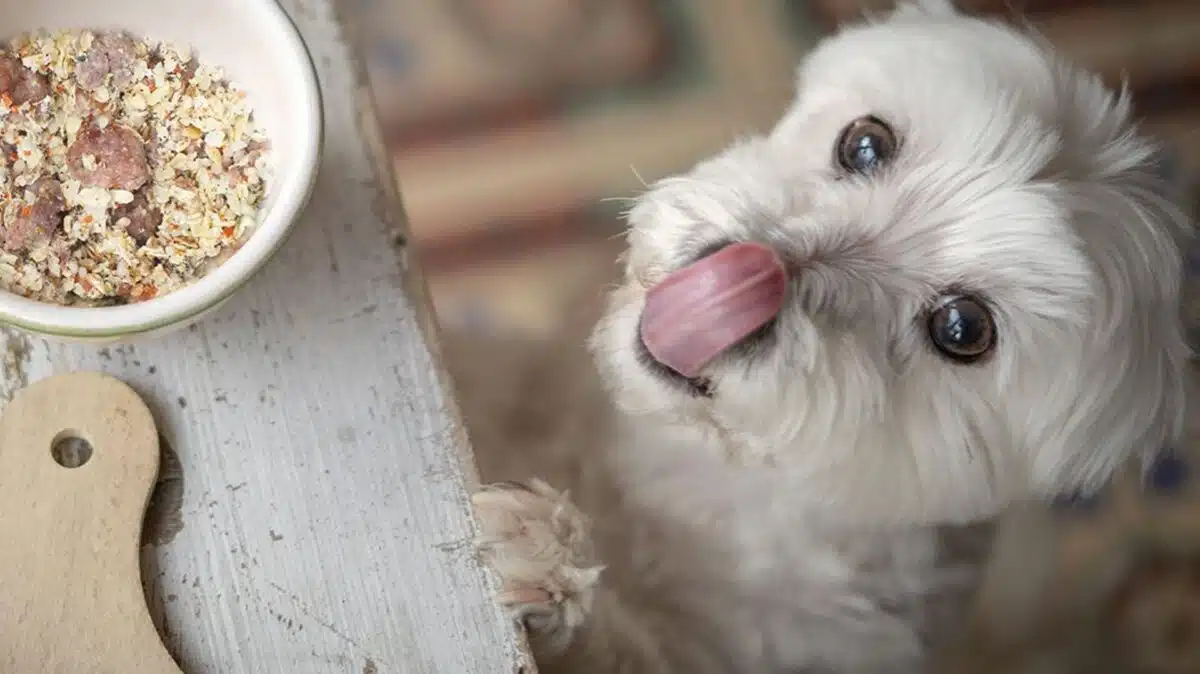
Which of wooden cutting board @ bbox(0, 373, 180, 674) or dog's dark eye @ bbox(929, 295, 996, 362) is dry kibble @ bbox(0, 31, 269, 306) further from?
dog's dark eye @ bbox(929, 295, 996, 362)

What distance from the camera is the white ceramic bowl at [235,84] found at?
0.55 meters

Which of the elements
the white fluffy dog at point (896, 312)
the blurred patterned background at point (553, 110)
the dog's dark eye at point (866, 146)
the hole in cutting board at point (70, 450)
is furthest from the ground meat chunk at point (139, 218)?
the blurred patterned background at point (553, 110)

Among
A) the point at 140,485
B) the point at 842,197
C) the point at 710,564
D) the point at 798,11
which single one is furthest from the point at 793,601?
the point at 798,11

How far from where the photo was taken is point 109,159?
2.06 ft

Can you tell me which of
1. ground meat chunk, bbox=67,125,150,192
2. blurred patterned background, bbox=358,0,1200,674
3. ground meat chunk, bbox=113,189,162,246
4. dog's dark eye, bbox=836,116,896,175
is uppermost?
dog's dark eye, bbox=836,116,896,175

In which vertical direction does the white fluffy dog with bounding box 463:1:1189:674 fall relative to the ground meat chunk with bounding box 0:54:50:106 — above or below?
above

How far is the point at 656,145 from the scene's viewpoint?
1412 millimetres

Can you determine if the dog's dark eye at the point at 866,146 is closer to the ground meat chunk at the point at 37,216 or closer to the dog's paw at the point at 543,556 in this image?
the dog's paw at the point at 543,556

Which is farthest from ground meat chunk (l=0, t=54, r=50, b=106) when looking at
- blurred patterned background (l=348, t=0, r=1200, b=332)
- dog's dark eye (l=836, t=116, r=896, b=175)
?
blurred patterned background (l=348, t=0, r=1200, b=332)

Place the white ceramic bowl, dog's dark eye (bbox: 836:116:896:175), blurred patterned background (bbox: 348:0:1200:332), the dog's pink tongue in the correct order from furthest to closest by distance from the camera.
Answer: blurred patterned background (bbox: 348:0:1200:332), dog's dark eye (bbox: 836:116:896:175), the dog's pink tongue, the white ceramic bowl

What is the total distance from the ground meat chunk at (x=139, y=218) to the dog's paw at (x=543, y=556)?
0.25m

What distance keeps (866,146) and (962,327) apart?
0.14 m

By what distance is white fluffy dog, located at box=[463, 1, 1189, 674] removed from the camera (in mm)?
706

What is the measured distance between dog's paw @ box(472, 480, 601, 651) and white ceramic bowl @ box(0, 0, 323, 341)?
23 cm
